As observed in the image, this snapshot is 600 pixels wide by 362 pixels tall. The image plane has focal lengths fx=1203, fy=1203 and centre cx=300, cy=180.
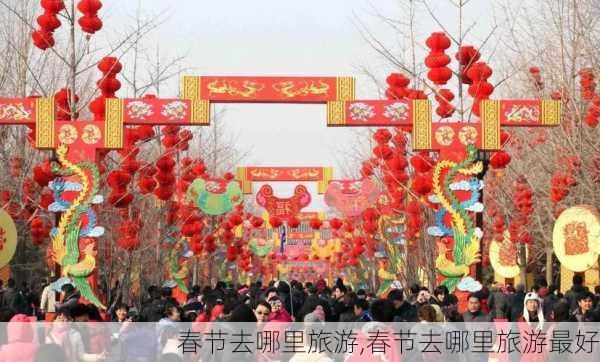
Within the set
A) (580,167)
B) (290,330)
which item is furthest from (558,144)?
(290,330)

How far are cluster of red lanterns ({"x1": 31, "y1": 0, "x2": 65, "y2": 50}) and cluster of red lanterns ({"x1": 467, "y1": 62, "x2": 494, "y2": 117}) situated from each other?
6.75 m

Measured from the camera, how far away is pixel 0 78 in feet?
79.5

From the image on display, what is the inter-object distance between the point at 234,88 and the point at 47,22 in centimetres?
315

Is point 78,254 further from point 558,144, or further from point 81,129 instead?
point 558,144

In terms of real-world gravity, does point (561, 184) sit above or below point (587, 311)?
above

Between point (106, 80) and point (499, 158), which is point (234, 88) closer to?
point (106, 80)

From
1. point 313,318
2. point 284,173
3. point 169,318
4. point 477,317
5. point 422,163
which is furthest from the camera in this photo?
point 284,173

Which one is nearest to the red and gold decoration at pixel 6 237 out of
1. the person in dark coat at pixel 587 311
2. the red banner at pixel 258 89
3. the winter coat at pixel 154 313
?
the red banner at pixel 258 89

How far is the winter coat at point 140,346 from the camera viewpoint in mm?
9453

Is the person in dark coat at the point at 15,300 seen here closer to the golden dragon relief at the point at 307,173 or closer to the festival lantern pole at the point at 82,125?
the festival lantern pole at the point at 82,125

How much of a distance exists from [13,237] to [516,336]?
1166 centimetres

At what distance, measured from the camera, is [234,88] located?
18.9m

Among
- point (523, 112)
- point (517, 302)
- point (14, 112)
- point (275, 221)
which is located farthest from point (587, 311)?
point (275, 221)

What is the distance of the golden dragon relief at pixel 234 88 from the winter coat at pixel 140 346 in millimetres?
9699
